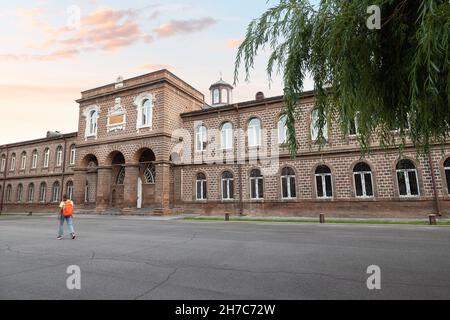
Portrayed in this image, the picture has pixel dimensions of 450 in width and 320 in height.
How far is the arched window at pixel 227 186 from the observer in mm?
21494

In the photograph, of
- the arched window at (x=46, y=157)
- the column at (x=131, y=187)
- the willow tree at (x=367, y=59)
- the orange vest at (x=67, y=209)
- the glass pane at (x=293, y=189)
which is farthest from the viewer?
the arched window at (x=46, y=157)

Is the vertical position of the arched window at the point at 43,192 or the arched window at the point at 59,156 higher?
the arched window at the point at 59,156

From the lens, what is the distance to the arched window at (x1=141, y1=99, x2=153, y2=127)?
75.4 feet

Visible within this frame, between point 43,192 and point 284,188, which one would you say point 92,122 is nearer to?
point 43,192

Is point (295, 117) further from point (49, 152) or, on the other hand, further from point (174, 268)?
A: point (49, 152)

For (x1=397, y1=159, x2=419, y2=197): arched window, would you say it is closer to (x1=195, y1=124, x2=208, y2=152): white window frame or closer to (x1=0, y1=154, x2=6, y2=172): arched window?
(x1=195, y1=124, x2=208, y2=152): white window frame

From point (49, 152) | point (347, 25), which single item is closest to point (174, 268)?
point (347, 25)

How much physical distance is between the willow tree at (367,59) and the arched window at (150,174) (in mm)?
20885

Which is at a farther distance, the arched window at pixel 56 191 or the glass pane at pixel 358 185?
the arched window at pixel 56 191

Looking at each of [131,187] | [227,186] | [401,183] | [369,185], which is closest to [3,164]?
[131,187]

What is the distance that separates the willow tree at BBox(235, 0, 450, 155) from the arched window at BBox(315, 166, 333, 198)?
13.9 metres

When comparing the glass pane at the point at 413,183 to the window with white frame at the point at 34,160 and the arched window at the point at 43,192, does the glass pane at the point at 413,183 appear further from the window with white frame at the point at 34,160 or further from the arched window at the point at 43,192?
the window with white frame at the point at 34,160

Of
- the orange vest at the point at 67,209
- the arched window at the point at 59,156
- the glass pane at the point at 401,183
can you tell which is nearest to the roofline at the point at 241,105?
the glass pane at the point at 401,183

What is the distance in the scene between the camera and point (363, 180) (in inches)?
692
